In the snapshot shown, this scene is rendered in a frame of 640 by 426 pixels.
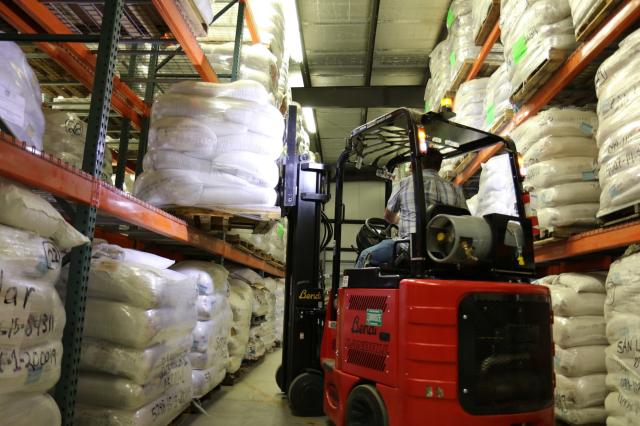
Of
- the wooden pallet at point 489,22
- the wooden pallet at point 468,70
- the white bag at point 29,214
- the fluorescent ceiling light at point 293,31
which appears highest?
the fluorescent ceiling light at point 293,31

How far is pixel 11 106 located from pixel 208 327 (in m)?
2.62

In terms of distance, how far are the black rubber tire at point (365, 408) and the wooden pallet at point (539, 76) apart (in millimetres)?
3135

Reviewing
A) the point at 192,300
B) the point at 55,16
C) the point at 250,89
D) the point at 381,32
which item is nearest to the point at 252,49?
the point at 250,89

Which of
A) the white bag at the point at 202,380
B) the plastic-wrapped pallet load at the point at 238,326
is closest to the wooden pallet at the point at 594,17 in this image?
the white bag at the point at 202,380

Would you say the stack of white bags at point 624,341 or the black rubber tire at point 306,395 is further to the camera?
the black rubber tire at point 306,395

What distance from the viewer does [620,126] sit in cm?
318

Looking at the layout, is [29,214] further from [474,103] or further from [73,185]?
[474,103]

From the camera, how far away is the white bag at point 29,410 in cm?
182

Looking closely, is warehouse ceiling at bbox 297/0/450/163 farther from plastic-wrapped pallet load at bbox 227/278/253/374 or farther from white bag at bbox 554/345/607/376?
white bag at bbox 554/345/607/376

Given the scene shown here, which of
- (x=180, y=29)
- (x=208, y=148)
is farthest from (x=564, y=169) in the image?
(x=180, y=29)

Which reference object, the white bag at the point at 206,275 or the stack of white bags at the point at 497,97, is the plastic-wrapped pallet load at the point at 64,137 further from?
the stack of white bags at the point at 497,97

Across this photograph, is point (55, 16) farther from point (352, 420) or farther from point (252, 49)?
point (352, 420)

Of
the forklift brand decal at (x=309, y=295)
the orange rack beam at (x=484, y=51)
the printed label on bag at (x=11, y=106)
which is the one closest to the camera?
the printed label on bag at (x=11, y=106)

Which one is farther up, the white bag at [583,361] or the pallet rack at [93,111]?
the pallet rack at [93,111]
